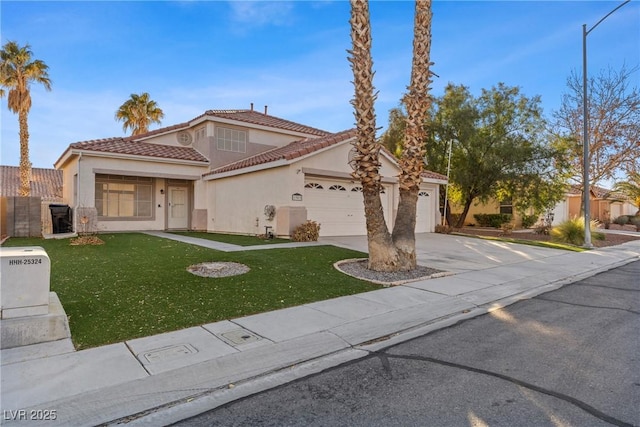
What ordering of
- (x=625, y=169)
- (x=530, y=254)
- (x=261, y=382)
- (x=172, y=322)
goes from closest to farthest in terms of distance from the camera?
(x=261, y=382)
(x=172, y=322)
(x=530, y=254)
(x=625, y=169)

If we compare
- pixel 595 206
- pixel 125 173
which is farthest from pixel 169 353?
pixel 595 206

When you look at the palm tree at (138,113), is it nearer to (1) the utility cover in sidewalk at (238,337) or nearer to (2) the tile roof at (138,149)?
(2) the tile roof at (138,149)

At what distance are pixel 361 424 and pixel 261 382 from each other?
1274mm

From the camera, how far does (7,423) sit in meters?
3.12

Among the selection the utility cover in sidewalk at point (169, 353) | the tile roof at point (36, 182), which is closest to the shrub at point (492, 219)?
the utility cover in sidewalk at point (169, 353)

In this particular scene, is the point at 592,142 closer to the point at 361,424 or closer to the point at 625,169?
the point at 625,169

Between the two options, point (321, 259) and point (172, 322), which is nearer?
point (172, 322)

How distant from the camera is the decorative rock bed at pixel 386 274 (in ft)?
28.1

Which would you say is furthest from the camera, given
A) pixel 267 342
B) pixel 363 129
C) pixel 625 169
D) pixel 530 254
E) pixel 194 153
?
pixel 625 169

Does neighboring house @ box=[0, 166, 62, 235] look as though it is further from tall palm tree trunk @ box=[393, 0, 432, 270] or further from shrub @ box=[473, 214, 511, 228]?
shrub @ box=[473, 214, 511, 228]

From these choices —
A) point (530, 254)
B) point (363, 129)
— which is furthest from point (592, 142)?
point (363, 129)

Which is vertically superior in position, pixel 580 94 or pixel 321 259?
pixel 580 94

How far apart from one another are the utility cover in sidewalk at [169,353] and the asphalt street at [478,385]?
1.29 meters

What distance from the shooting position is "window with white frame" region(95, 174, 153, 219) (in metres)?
17.9
